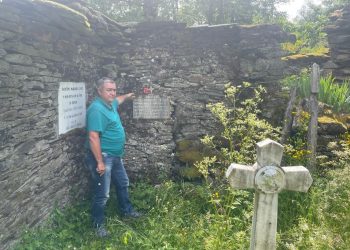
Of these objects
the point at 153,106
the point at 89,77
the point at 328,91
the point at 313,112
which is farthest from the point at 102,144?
the point at 328,91

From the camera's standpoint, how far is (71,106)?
4.61m

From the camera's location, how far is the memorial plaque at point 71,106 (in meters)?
4.36

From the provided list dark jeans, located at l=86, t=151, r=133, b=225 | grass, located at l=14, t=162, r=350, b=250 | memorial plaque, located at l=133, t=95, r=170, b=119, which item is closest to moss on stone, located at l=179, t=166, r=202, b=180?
grass, located at l=14, t=162, r=350, b=250

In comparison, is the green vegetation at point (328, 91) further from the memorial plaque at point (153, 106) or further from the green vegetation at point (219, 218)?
the memorial plaque at point (153, 106)

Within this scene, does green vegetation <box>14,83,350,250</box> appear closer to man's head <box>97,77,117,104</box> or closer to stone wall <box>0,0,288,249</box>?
stone wall <box>0,0,288,249</box>

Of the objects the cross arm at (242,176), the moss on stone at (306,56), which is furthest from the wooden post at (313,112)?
the cross arm at (242,176)

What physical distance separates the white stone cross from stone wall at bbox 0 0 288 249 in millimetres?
2304

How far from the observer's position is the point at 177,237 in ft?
13.1

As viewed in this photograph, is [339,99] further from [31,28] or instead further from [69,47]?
[31,28]

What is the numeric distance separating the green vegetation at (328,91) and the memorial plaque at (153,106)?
78.3 inches

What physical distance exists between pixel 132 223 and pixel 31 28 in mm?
2809

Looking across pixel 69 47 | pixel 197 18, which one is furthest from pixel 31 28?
pixel 197 18

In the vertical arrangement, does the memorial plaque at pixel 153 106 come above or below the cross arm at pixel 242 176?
above

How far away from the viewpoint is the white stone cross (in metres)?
2.52
